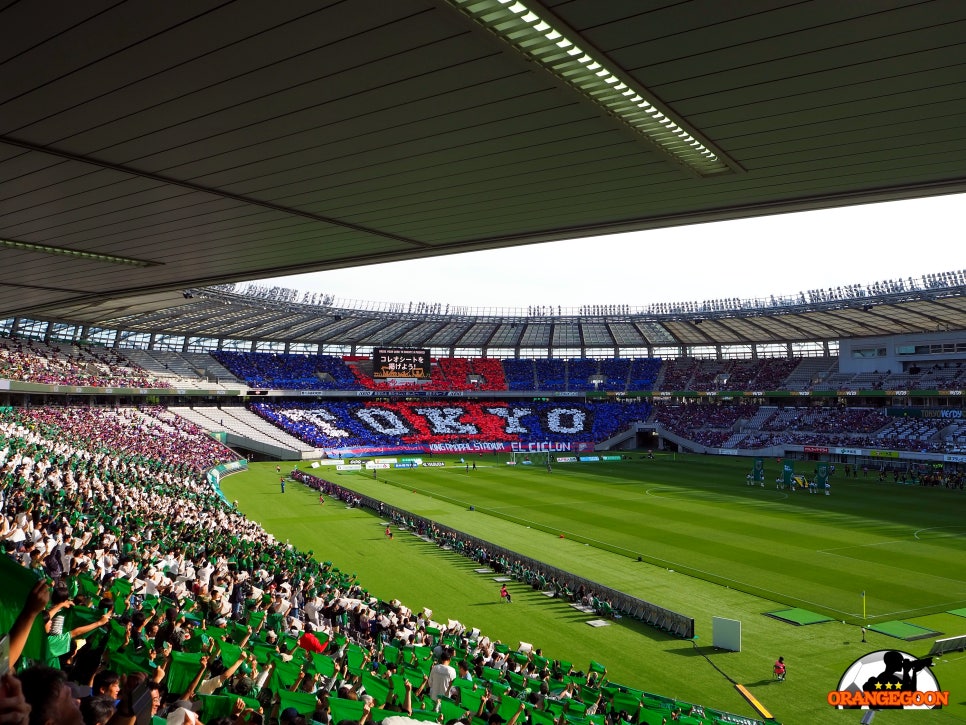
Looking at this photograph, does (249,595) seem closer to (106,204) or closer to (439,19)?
(106,204)

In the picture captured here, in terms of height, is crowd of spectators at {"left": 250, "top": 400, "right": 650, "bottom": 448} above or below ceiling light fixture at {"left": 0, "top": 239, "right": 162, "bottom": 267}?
below

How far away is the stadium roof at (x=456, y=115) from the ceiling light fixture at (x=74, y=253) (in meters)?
0.82

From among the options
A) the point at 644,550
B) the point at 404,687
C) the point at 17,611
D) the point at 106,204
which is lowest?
the point at 644,550

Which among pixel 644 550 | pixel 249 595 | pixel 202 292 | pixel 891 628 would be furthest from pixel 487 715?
pixel 202 292

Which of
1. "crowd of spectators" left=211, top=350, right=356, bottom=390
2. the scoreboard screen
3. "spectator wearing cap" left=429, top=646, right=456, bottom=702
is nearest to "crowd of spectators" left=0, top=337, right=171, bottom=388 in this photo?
"crowd of spectators" left=211, top=350, right=356, bottom=390

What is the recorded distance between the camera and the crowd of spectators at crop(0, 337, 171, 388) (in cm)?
5462

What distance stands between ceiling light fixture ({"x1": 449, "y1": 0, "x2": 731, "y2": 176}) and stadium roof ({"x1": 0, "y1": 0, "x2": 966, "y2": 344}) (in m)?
0.03

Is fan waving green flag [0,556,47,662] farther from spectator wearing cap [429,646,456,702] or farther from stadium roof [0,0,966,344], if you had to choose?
spectator wearing cap [429,646,456,702]

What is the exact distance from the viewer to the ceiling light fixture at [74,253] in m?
10.9

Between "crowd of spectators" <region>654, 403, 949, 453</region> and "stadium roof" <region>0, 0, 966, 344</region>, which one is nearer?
"stadium roof" <region>0, 0, 966, 344</region>

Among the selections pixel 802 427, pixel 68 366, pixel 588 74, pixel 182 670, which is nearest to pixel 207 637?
pixel 182 670

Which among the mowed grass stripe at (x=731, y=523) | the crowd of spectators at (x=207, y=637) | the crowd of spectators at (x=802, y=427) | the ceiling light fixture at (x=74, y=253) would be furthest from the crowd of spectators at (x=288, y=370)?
the ceiling light fixture at (x=74, y=253)

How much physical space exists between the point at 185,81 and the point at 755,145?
5.07 meters

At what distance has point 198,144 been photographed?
684cm
